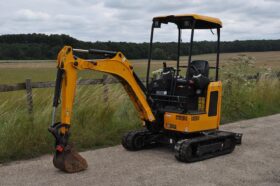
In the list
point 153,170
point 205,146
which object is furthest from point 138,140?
point 153,170

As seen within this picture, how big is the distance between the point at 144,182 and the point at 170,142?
2.16m

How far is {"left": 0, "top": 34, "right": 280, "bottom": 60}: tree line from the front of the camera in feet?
32.6

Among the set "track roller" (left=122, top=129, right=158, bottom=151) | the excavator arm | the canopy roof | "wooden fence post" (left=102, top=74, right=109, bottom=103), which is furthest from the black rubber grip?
"wooden fence post" (left=102, top=74, right=109, bottom=103)

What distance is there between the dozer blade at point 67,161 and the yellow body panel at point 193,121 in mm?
2140

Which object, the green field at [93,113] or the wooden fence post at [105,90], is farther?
the wooden fence post at [105,90]

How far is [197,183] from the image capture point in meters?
6.51

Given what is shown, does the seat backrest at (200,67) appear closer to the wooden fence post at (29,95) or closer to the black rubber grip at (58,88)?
the black rubber grip at (58,88)

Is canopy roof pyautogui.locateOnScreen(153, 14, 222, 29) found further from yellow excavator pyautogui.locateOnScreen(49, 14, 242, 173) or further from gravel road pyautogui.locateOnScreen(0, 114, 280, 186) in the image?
gravel road pyautogui.locateOnScreen(0, 114, 280, 186)

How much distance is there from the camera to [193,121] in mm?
8109

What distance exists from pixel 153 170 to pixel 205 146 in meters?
1.40

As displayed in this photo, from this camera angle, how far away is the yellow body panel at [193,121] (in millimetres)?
8047

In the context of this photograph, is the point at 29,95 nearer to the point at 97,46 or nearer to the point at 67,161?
the point at 67,161

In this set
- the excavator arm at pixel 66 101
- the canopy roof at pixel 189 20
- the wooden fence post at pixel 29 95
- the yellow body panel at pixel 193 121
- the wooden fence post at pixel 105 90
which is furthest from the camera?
the wooden fence post at pixel 105 90

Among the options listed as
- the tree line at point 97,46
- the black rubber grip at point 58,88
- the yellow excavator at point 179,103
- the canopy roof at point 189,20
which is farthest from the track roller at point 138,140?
the canopy roof at point 189,20
